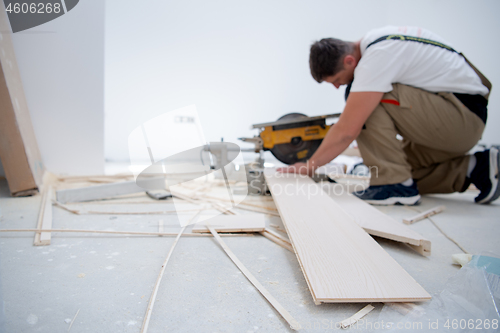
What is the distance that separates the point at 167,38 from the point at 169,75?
1.64ft

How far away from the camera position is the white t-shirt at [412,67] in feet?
4.95

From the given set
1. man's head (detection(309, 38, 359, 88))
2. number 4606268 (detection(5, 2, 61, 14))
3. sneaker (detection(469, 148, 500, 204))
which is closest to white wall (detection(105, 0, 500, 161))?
number 4606268 (detection(5, 2, 61, 14))

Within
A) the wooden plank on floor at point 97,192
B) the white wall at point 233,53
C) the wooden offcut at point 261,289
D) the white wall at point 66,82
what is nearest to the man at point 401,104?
the wooden offcut at point 261,289

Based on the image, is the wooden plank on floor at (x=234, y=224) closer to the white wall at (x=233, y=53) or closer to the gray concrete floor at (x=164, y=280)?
the gray concrete floor at (x=164, y=280)

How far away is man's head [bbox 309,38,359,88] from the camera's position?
5.51ft

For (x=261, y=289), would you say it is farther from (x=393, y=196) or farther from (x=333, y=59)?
(x=333, y=59)

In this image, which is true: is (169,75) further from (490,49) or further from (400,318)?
(490,49)

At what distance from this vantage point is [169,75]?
12.5 feet

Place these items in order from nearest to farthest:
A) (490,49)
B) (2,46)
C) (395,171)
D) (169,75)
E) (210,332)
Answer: (210,332) → (2,46) → (395,171) → (490,49) → (169,75)

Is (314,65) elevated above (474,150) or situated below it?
above

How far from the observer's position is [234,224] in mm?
1157

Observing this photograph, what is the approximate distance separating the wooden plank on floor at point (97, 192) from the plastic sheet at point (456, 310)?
1674 millimetres

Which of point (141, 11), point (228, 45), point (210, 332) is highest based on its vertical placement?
point (141, 11)

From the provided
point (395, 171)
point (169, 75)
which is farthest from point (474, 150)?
point (169, 75)
